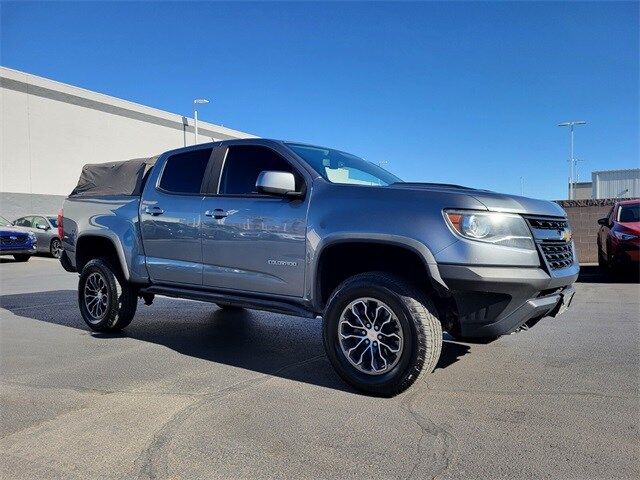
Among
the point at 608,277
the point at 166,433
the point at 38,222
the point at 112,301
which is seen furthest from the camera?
the point at 38,222

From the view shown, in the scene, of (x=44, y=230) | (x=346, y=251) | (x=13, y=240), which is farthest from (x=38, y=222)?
(x=346, y=251)

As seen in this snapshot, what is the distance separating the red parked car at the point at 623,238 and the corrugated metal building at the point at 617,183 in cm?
1566

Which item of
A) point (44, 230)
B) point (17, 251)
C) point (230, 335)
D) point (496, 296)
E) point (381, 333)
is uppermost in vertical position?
point (44, 230)

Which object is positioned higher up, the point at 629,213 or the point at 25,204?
the point at 25,204

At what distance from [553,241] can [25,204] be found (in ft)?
90.4

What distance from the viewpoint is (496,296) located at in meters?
3.68

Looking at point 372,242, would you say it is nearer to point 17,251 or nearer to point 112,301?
point 112,301

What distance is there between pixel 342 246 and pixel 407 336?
86cm

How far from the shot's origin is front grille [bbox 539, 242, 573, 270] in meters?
3.89

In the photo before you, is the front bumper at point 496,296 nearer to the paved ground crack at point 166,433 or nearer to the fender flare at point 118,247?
the paved ground crack at point 166,433

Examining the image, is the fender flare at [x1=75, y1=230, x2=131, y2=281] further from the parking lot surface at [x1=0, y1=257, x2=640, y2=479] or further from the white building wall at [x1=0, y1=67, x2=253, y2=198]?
the white building wall at [x1=0, y1=67, x2=253, y2=198]

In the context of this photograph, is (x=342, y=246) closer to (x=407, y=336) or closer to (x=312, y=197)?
(x=312, y=197)

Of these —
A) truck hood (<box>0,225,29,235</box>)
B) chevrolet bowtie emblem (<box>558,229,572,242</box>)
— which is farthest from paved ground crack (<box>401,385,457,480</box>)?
truck hood (<box>0,225,29,235</box>)

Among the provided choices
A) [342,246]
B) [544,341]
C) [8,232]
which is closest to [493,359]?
[544,341]
